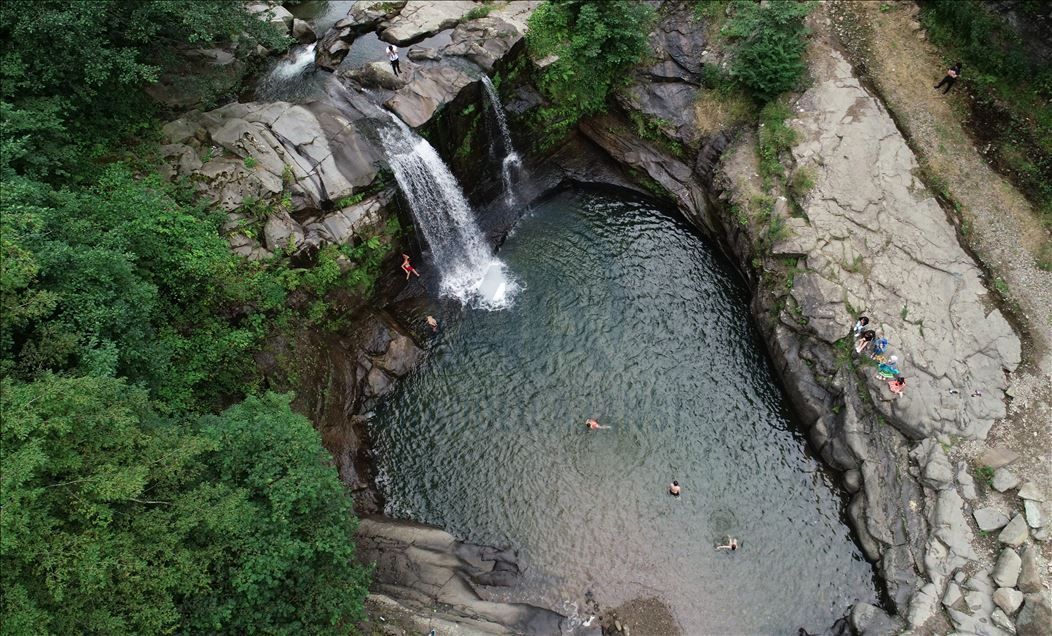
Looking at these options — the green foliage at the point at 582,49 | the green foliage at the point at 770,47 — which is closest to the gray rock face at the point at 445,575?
the green foliage at the point at 582,49

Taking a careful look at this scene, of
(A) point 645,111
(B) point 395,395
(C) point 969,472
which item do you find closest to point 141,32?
(B) point 395,395

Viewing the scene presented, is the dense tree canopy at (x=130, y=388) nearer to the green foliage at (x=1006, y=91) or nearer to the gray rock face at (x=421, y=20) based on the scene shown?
the gray rock face at (x=421, y=20)

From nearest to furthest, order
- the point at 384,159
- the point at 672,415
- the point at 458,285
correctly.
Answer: the point at 672,415
the point at 384,159
the point at 458,285

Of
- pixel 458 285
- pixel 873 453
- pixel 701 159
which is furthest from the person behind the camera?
pixel 701 159

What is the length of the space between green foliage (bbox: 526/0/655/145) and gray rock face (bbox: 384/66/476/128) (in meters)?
4.71

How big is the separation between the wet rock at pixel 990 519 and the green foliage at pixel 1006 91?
12.2 meters

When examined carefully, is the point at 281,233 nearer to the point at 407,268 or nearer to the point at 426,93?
the point at 407,268

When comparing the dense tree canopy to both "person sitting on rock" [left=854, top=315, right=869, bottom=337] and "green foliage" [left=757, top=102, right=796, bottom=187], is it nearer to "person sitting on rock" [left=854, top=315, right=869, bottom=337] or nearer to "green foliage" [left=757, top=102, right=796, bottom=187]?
"person sitting on rock" [left=854, top=315, right=869, bottom=337]

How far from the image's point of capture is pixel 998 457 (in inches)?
730

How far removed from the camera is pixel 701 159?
2792 centimetres

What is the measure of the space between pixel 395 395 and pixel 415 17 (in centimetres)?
1844

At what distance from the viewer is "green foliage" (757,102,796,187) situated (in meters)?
25.4

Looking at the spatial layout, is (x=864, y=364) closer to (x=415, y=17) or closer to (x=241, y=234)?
(x=241, y=234)

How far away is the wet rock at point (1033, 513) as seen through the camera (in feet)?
56.6
